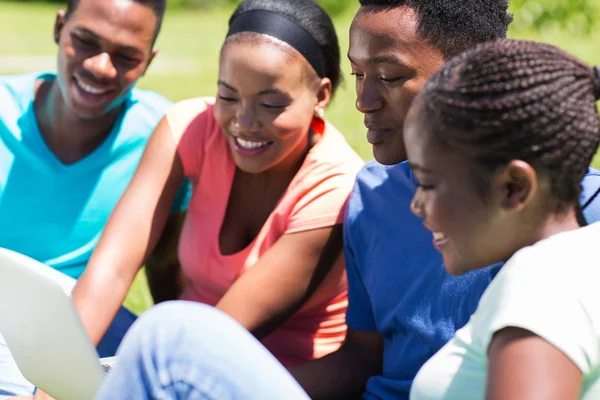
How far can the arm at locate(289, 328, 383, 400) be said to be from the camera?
2410 mm

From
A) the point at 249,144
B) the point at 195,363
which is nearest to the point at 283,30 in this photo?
the point at 249,144

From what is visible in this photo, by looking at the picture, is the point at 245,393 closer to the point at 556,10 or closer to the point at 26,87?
the point at 26,87

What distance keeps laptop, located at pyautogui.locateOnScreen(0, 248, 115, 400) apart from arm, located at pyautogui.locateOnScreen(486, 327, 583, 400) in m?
0.94

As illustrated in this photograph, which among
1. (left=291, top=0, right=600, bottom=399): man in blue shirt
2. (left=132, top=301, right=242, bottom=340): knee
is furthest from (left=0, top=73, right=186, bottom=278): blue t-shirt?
(left=132, top=301, right=242, bottom=340): knee

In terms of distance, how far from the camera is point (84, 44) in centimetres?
309

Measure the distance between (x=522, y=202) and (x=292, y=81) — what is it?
3.85 ft

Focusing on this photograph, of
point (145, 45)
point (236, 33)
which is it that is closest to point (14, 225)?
point (145, 45)

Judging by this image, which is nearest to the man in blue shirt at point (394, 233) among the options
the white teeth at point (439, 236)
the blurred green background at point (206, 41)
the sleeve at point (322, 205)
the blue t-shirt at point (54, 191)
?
the sleeve at point (322, 205)

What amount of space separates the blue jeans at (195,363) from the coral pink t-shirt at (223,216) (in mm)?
1014

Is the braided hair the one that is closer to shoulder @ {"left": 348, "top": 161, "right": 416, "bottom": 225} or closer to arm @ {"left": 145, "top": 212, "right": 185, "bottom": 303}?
shoulder @ {"left": 348, "top": 161, "right": 416, "bottom": 225}

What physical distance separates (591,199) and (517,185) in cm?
47

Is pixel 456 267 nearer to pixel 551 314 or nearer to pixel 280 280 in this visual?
pixel 551 314

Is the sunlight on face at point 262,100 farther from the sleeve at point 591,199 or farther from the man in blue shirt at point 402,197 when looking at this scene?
the sleeve at point 591,199

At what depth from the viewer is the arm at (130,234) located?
8.55 ft
